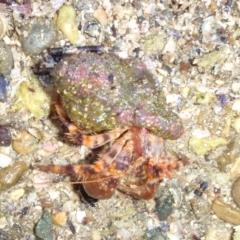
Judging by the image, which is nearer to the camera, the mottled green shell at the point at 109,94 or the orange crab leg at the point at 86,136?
the mottled green shell at the point at 109,94

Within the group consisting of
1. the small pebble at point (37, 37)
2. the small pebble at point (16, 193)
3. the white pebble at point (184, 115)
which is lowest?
the small pebble at point (16, 193)

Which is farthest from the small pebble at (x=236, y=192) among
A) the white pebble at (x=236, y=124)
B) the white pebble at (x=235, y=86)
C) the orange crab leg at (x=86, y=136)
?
the orange crab leg at (x=86, y=136)

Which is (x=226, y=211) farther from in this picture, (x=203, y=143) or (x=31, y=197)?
(x=31, y=197)

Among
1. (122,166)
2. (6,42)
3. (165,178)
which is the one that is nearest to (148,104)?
(122,166)

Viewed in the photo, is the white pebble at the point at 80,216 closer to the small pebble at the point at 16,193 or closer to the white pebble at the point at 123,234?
the white pebble at the point at 123,234

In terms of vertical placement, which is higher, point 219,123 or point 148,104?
point 148,104

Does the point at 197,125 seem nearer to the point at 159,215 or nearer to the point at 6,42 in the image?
the point at 159,215
